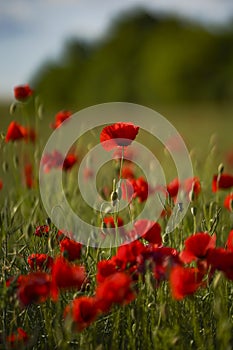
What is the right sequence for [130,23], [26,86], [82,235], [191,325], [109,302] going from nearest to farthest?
[109,302], [191,325], [82,235], [26,86], [130,23]

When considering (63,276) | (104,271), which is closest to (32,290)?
(63,276)

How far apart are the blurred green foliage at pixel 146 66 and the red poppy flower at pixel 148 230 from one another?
20.4 m

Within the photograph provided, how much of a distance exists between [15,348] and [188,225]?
1496 millimetres

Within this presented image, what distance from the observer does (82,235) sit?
2.61m

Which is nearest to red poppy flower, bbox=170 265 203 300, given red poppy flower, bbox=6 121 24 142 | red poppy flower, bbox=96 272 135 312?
red poppy flower, bbox=96 272 135 312

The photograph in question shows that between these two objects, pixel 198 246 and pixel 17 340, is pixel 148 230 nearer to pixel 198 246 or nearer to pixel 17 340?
pixel 198 246

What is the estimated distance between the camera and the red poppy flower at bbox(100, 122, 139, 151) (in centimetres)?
212

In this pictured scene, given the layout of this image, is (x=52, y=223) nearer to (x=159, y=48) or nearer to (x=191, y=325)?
(x=191, y=325)

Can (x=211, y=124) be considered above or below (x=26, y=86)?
below

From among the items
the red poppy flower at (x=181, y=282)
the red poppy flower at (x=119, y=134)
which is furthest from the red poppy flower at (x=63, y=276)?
the red poppy flower at (x=119, y=134)

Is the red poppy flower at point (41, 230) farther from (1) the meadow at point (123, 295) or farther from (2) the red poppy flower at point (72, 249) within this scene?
(2) the red poppy flower at point (72, 249)

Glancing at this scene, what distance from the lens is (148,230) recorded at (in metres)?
2.00

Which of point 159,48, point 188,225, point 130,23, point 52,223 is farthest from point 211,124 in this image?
point 130,23

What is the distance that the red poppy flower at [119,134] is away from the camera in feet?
6.95
